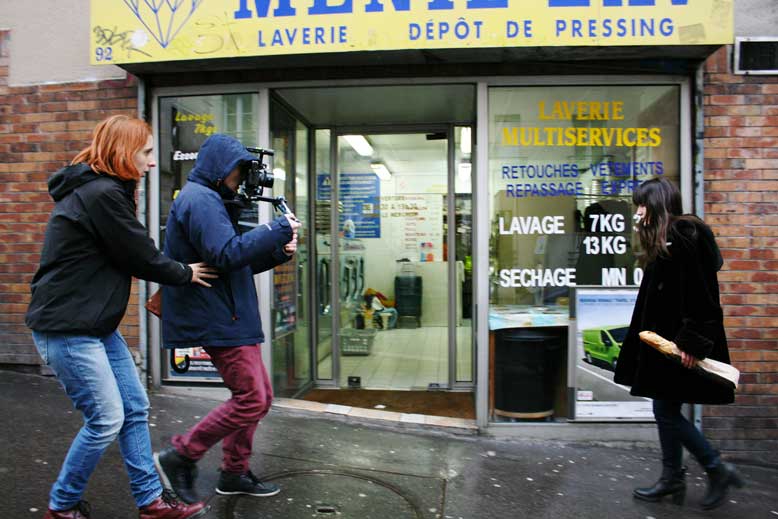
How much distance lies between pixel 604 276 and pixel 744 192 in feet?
3.75

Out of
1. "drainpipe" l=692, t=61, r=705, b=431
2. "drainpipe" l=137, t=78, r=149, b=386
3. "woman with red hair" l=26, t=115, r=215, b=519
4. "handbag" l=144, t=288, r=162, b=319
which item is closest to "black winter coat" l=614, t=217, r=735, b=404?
"drainpipe" l=692, t=61, r=705, b=431

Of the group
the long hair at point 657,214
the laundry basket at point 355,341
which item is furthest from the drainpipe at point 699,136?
the laundry basket at point 355,341

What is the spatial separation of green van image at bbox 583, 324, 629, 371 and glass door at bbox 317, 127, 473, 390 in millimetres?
1660

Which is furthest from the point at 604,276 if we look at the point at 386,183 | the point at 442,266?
the point at 386,183

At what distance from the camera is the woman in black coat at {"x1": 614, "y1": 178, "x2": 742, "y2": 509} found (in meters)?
3.10

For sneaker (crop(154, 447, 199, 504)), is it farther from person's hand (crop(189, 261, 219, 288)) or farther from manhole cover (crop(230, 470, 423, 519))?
person's hand (crop(189, 261, 219, 288))

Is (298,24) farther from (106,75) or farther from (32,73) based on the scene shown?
(32,73)

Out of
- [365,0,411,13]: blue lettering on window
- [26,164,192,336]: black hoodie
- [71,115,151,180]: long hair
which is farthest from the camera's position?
[365,0,411,13]: blue lettering on window

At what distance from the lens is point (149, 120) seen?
4895mm

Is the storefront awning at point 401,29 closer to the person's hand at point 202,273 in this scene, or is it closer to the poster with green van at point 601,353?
the poster with green van at point 601,353

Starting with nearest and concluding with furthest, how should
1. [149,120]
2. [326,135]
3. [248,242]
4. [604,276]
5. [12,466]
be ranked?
[248,242]
[12,466]
[604,276]
[149,120]
[326,135]

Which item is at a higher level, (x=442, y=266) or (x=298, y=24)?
(x=298, y=24)

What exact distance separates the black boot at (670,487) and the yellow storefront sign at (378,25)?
2702 millimetres

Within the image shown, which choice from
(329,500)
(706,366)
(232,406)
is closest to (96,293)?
(232,406)
